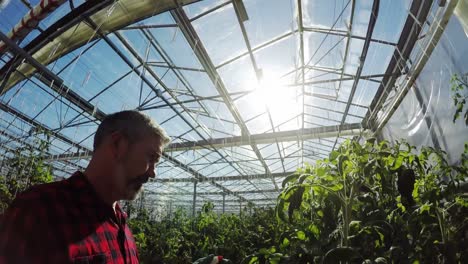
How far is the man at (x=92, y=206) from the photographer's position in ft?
3.18

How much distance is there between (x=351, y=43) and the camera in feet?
15.0

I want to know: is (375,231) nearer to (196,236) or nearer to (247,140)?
(196,236)

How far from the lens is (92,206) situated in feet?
4.02

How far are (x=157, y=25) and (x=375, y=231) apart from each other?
382 cm

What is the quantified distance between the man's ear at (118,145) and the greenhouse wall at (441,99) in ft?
10.2

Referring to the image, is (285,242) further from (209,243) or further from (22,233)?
(209,243)

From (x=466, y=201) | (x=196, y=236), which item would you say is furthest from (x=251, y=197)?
(x=466, y=201)

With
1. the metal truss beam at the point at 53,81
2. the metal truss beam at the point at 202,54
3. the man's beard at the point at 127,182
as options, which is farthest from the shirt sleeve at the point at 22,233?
the metal truss beam at the point at 53,81

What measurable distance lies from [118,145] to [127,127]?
0.31 feet

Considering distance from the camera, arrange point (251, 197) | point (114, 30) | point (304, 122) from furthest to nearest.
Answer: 1. point (251, 197)
2. point (304, 122)
3. point (114, 30)

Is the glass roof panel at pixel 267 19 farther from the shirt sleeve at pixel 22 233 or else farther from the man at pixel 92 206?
the shirt sleeve at pixel 22 233

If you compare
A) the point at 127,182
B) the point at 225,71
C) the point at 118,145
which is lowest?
the point at 127,182

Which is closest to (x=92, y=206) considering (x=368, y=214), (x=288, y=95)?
(x=368, y=214)

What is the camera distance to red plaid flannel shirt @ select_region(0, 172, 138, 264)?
954mm
